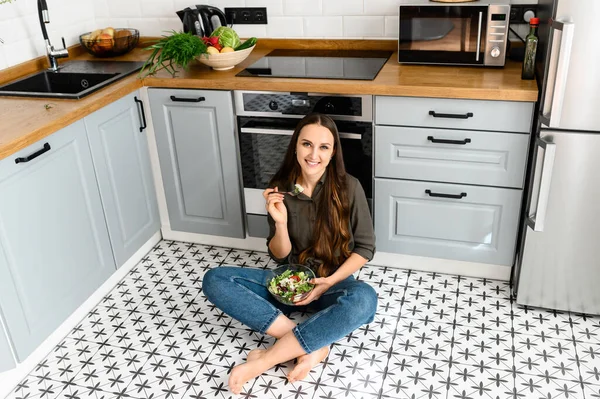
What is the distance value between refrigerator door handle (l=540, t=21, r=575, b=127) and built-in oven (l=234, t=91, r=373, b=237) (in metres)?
0.64

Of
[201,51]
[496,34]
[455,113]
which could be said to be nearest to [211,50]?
[201,51]

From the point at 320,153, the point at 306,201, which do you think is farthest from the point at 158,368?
the point at 320,153

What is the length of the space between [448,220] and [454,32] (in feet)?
2.43

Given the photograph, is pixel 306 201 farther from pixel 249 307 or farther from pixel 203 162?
pixel 203 162

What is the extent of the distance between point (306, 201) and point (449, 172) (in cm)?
58

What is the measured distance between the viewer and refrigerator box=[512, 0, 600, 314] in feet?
6.16

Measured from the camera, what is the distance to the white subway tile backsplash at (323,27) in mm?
2793

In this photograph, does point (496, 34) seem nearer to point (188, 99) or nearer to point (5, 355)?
point (188, 99)

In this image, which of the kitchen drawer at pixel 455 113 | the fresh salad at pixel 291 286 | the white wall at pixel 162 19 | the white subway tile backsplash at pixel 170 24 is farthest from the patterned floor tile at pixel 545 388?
the white subway tile backsplash at pixel 170 24

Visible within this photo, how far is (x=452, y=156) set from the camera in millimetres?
2312

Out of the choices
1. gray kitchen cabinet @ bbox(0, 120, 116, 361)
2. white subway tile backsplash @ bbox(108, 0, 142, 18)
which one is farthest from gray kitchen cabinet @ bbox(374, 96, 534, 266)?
white subway tile backsplash @ bbox(108, 0, 142, 18)

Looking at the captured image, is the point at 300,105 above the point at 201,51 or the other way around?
the other way around

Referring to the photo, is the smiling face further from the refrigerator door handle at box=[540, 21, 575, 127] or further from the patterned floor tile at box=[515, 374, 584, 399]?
the patterned floor tile at box=[515, 374, 584, 399]

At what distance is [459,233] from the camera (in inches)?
96.5
